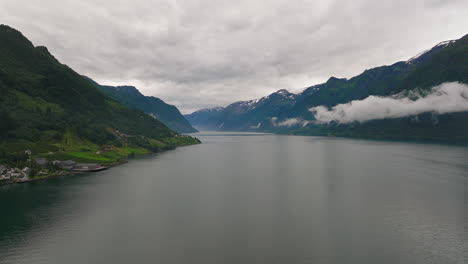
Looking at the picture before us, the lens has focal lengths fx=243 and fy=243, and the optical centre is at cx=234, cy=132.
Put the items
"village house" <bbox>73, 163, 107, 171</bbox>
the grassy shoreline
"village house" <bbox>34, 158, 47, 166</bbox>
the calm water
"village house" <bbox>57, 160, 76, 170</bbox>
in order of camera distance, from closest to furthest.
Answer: the calm water < the grassy shoreline < "village house" <bbox>34, 158, 47, 166</bbox> < "village house" <bbox>57, 160, 76, 170</bbox> < "village house" <bbox>73, 163, 107, 171</bbox>

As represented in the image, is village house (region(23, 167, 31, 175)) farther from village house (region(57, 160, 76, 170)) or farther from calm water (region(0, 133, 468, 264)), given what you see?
village house (region(57, 160, 76, 170))

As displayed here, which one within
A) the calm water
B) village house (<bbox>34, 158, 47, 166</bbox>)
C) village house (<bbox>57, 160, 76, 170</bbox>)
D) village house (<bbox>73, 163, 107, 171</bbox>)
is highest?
village house (<bbox>34, 158, 47, 166</bbox>)

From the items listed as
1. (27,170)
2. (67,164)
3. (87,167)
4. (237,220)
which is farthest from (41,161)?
(237,220)

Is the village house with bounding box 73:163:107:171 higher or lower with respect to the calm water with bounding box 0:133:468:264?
higher

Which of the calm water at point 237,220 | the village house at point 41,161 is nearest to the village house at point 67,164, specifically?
the village house at point 41,161

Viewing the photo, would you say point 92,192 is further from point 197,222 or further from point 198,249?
point 198,249

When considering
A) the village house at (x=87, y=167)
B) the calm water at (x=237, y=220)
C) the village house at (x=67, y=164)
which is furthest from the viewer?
the village house at (x=87, y=167)

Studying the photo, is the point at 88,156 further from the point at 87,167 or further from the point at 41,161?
the point at 41,161

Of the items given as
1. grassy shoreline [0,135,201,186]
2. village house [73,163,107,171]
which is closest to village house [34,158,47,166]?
grassy shoreline [0,135,201,186]

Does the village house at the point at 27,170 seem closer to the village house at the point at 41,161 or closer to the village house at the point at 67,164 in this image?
the village house at the point at 41,161
